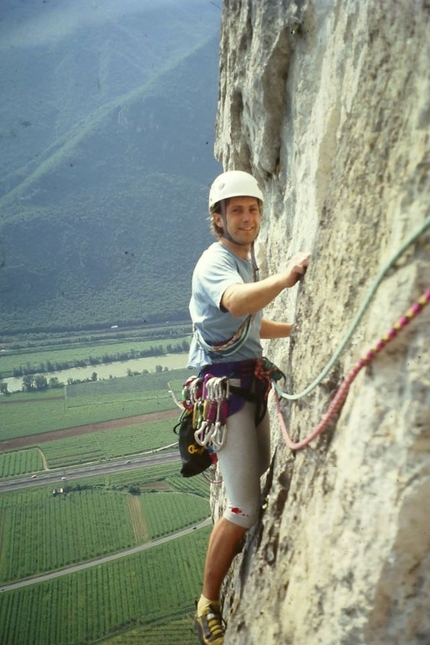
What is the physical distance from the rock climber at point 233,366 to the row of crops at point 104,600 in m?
29.4

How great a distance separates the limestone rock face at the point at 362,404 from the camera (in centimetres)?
234

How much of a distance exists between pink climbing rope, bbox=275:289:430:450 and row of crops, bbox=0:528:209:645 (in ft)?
100

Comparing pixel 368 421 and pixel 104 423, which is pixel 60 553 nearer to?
pixel 104 423

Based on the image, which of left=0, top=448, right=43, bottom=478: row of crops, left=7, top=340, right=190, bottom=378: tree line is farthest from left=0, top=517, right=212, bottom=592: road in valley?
left=7, top=340, right=190, bottom=378: tree line

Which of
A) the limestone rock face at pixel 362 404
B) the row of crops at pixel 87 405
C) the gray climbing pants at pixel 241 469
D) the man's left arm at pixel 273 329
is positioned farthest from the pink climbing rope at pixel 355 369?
the row of crops at pixel 87 405

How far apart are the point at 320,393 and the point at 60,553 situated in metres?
40.9

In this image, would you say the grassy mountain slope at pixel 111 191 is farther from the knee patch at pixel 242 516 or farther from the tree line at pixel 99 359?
the knee patch at pixel 242 516

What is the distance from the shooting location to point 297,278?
336cm

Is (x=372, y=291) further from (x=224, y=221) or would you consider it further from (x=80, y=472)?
(x=80, y=472)

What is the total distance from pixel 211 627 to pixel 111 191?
121192mm

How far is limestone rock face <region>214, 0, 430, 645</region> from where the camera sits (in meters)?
2.34

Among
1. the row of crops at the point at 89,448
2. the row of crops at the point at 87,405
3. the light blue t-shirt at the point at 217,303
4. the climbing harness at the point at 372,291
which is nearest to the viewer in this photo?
the climbing harness at the point at 372,291

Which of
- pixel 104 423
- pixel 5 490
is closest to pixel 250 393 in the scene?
pixel 5 490

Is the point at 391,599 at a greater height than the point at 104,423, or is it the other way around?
the point at 391,599
